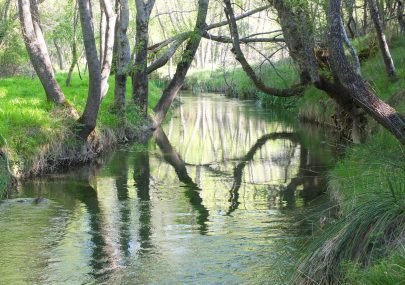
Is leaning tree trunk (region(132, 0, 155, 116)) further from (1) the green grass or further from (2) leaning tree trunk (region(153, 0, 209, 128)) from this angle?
(2) leaning tree trunk (region(153, 0, 209, 128))

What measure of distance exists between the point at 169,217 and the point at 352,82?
3.83 metres

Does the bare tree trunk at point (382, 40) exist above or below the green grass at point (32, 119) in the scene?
above

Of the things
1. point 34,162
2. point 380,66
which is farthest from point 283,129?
point 34,162

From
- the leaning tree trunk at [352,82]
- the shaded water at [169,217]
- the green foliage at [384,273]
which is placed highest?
→ the leaning tree trunk at [352,82]

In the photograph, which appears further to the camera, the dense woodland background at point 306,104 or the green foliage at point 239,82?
the green foliage at point 239,82

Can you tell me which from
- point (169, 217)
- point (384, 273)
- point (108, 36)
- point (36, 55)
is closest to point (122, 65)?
point (108, 36)

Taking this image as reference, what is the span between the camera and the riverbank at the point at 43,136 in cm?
1258

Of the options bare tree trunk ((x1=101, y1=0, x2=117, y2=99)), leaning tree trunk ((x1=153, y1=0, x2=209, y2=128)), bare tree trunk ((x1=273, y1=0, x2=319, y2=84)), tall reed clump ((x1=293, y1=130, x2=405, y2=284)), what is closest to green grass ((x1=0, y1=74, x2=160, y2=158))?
bare tree trunk ((x1=101, y1=0, x2=117, y2=99))

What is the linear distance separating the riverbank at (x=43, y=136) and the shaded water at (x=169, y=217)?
0.45 m

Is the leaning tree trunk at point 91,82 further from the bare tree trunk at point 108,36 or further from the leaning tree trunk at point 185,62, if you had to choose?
the leaning tree trunk at point 185,62

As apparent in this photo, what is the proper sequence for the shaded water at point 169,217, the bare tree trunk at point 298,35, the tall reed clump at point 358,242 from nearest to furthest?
the tall reed clump at point 358,242 → the shaded water at point 169,217 → the bare tree trunk at point 298,35

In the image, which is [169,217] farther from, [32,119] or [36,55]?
[36,55]

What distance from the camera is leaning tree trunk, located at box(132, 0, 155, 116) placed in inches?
723

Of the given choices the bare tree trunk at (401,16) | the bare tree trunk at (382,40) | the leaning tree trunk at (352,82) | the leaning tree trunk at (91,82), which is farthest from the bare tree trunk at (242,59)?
the bare tree trunk at (401,16)
